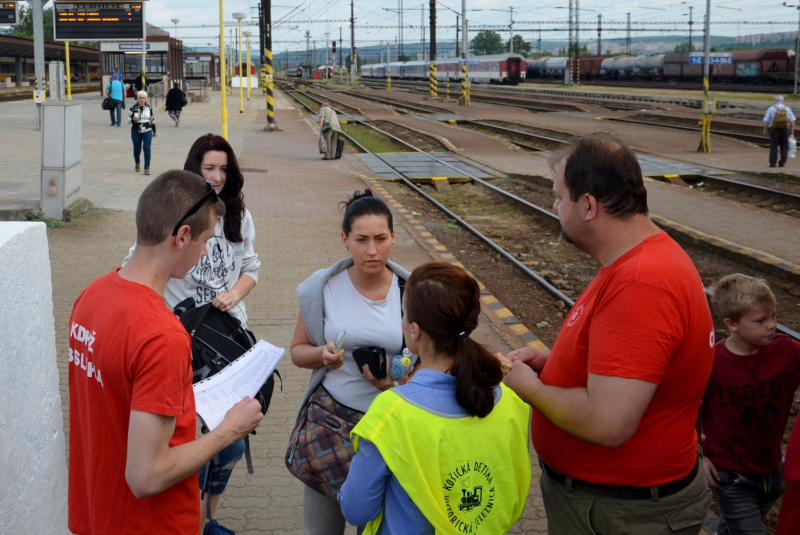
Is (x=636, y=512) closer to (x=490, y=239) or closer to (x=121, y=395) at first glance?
(x=121, y=395)

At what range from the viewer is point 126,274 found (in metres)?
2.29

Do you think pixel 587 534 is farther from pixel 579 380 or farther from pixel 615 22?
pixel 615 22

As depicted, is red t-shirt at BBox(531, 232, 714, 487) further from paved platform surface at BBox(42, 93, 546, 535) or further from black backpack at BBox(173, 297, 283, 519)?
paved platform surface at BBox(42, 93, 546, 535)

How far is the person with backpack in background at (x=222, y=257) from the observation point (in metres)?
3.82

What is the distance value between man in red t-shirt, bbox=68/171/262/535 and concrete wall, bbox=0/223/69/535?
17 centimetres

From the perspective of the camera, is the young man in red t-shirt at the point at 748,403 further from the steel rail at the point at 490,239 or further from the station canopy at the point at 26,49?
the station canopy at the point at 26,49

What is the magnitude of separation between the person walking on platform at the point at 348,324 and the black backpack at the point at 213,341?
0.20 m

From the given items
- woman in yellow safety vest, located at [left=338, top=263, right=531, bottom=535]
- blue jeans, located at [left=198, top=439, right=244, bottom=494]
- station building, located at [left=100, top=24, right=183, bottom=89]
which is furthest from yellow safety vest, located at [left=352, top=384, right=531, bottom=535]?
station building, located at [left=100, top=24, right=183, bottom=89]

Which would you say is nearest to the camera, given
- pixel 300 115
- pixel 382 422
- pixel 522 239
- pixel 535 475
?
pixel 382 422

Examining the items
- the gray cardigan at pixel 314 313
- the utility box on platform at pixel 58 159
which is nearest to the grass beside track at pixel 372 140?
the utility box on platform at pixel 58 159

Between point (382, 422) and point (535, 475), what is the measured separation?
8.89 ft

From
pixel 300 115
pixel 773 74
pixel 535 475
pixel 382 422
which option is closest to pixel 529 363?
pixel 382 422

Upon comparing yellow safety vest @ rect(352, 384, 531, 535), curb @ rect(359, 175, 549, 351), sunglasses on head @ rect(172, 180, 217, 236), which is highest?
sunglasses on head @ rect(172, 180, 217, 236)

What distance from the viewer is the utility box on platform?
35.5ft
